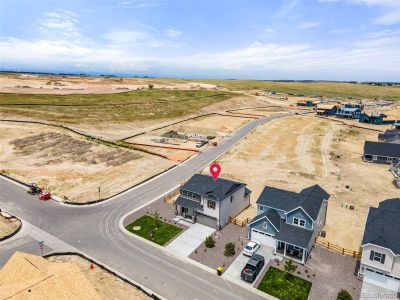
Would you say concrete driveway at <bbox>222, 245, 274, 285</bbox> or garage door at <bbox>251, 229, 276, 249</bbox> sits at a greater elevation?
garage door at <bbox>251, 229, 276, 249</bbox>

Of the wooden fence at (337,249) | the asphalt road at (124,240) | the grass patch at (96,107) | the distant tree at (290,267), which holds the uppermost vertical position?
the grass patch at (96,107)

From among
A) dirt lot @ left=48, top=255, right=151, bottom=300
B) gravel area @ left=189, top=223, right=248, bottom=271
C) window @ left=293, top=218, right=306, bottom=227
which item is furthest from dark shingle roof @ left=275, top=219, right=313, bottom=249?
dirt lot @ left=48, top=255, right=151, bottom=300

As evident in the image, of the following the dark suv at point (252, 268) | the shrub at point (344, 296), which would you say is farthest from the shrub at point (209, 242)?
the shrub at point (344, 296)

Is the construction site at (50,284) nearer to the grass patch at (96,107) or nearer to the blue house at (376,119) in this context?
the grass patch at (96,107)

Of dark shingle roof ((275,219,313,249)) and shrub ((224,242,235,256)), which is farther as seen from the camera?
shrub ((224,242,235,256))

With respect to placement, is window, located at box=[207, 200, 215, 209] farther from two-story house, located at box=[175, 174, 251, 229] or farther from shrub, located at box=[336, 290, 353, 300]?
shrub, located at box=[336, 290, 353, 300]
